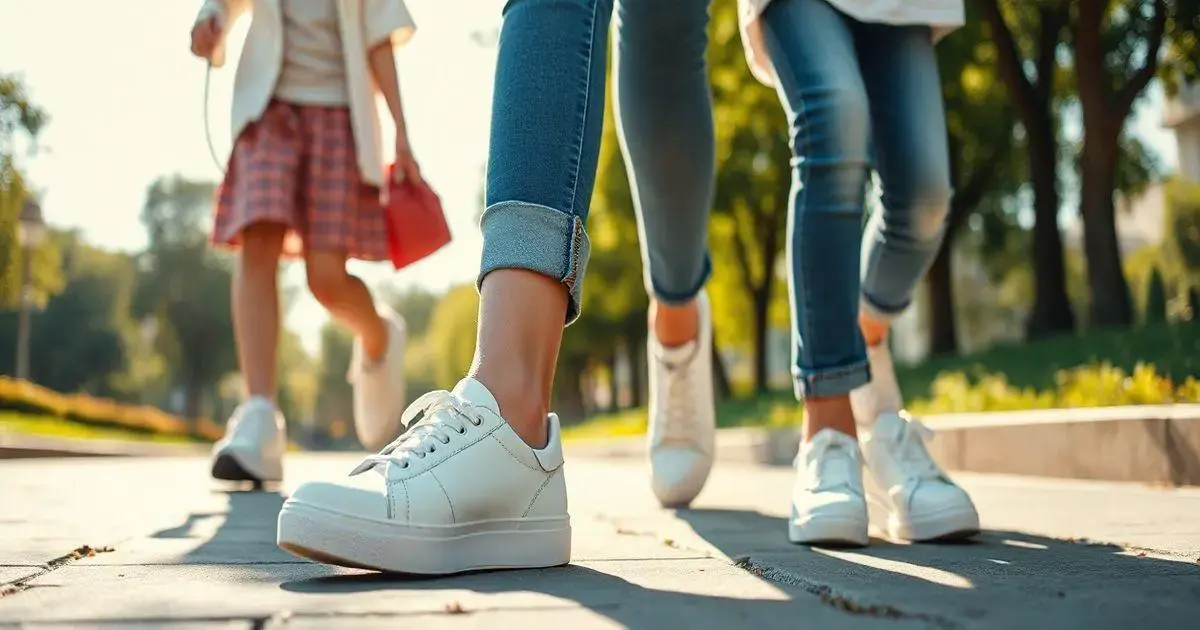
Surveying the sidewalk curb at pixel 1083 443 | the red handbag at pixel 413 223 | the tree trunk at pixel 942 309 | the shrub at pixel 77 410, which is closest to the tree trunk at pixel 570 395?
the shrub at pixel 77 410

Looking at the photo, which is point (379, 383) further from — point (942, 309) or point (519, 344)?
point (942, 309)

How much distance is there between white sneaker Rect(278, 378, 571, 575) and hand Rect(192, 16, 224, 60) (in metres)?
2.82

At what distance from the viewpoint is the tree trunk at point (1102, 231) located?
44.9ft

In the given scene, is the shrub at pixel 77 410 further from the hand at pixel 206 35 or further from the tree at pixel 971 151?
the hand at pixel 206 35

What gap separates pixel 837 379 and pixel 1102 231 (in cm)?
1239

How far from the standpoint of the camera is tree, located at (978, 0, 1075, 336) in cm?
1554

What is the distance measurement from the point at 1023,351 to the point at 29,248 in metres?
14.1

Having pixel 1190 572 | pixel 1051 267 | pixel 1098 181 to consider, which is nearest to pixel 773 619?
pixel 1190 572

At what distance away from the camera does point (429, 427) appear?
6.22 ft

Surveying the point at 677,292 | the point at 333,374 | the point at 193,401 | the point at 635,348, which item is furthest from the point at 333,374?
the point at 677,292

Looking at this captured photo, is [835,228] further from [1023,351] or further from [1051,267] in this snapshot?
[1051,267]

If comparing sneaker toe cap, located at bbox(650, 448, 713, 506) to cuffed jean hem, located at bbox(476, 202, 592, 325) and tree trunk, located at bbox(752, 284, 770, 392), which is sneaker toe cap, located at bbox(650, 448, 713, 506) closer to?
cuffed jean hem, located at bbox(476, 202, 592, 325)

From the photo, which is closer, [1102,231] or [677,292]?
[677,292]

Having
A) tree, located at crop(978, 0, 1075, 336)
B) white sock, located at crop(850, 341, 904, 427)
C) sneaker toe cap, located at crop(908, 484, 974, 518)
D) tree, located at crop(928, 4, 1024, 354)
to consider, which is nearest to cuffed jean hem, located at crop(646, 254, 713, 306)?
white sock, located at crop(850, 341, 904, 427)
